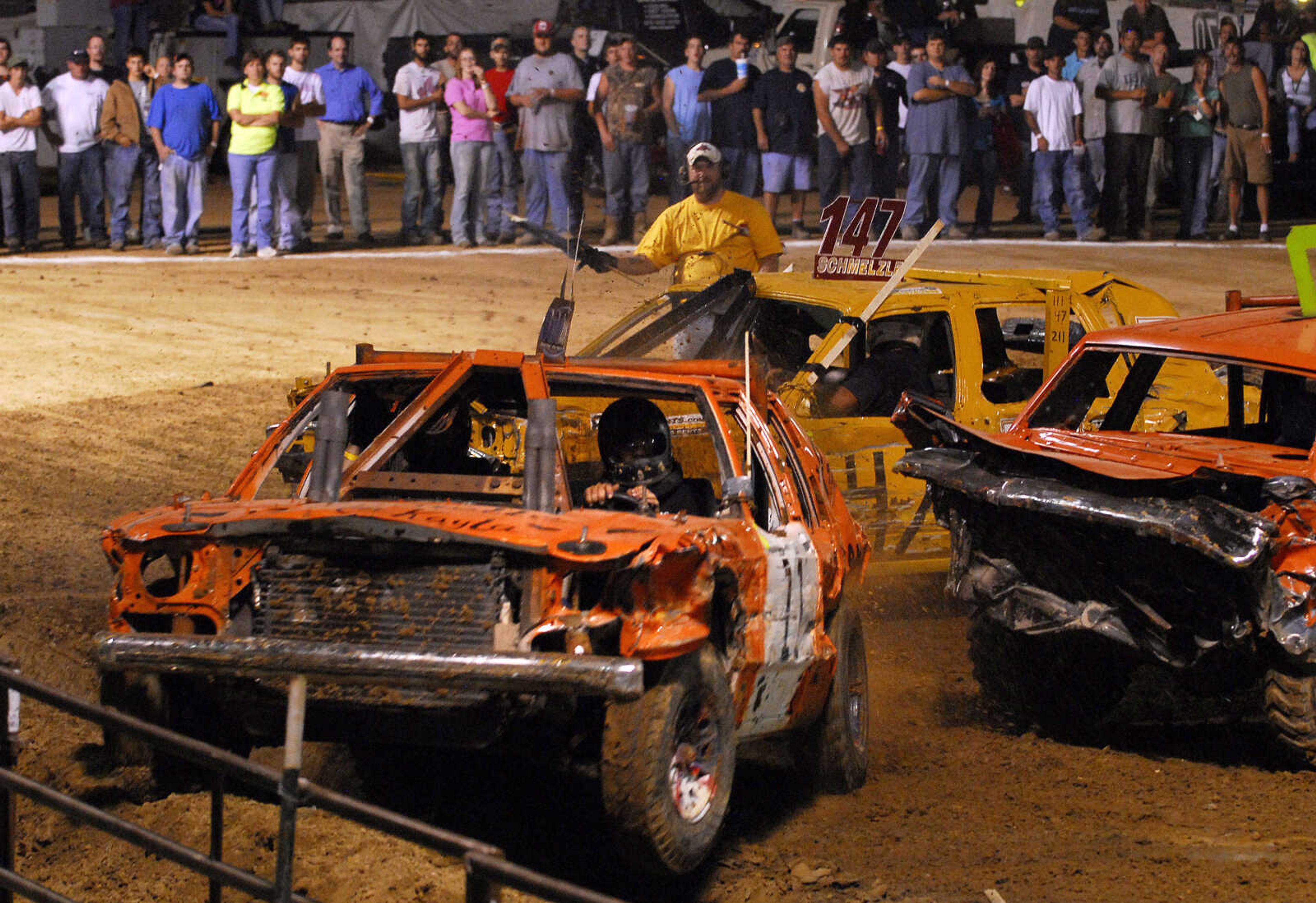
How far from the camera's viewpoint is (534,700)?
186 inches

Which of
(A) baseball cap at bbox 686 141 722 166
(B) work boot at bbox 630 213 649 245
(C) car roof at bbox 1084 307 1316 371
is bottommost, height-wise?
(B) work boot at bbox 630 213 649 245

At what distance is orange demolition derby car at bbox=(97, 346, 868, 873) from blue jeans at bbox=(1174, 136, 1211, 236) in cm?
1556

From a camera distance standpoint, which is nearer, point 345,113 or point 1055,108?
point 345,113

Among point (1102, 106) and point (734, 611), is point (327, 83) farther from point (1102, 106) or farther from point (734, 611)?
point (734, 611)

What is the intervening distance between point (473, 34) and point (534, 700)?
21.5 m

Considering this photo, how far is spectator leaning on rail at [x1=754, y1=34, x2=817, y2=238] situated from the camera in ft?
61.3

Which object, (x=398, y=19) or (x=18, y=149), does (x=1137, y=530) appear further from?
(x=398, y=19)

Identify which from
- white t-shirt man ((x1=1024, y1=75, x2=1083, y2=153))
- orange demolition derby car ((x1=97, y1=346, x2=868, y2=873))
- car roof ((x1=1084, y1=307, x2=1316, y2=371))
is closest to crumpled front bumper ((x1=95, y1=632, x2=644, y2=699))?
orange demolition derby car ((x1=97, y1=346, x2=868, y2=873))

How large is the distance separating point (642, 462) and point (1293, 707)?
232cm

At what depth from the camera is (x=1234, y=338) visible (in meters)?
6.83

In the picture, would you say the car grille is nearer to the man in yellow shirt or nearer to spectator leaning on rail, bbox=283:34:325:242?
the man in yellow shirt

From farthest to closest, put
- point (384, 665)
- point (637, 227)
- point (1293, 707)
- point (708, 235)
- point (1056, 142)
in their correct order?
point (1056, 142) → point (637, 227) → point (708, 235) → point (1293, 707) → point (384, 665)

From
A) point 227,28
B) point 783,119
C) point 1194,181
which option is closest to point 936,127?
point 783,119

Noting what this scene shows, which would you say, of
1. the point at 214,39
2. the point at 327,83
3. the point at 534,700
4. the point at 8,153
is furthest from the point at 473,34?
the point at 534,700
